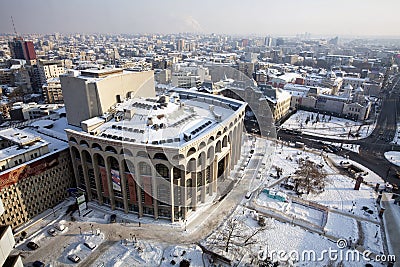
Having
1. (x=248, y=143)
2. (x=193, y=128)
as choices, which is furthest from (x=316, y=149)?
(x=193, y=128)

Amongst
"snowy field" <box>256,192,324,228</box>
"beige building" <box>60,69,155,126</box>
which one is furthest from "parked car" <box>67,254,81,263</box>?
"snowy field" <box>256,192,324,228</box>

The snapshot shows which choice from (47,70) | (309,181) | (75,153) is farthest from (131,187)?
(47,70)

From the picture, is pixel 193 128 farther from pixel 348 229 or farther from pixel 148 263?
pixel 348 229

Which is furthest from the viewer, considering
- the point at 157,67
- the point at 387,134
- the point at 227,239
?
the point at 157,67

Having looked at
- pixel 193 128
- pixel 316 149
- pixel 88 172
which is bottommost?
pixel 316 149

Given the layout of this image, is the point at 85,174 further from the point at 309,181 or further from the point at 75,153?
the point at 309,181

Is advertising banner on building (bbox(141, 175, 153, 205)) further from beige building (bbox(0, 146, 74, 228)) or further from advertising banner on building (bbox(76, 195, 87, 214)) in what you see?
beige building (bbox(0, 146, 74, 228))
